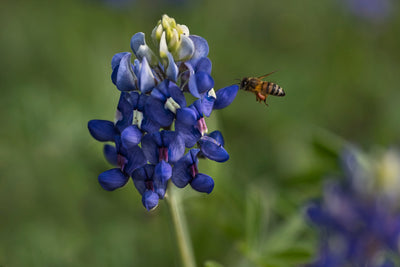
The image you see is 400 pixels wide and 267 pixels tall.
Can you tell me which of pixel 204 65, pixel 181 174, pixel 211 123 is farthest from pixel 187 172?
pixel 211 123

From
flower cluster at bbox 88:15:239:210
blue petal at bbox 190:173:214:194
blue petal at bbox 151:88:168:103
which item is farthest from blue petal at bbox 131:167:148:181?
blue petal at bbox 151:88:168:103

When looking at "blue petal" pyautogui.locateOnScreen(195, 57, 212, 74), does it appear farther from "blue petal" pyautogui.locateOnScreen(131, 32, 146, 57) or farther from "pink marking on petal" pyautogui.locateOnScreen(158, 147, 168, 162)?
"pink marking on petal" pyautogui.locateOnScreen(158, 147, 168, 162)

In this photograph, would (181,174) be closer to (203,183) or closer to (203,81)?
(203,183)

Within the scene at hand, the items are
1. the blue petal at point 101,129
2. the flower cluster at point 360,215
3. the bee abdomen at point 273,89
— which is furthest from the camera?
the flower cluster at point 360,215

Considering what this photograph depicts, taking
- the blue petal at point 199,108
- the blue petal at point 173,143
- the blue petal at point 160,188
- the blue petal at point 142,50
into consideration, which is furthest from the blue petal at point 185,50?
the blue petal at point 160,188

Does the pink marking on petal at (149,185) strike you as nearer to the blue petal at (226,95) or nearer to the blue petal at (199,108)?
the blue petal at (199,108)

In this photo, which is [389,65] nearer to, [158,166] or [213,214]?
[213,214]

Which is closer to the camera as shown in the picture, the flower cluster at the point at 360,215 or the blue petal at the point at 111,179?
the blue petal at the point at 111,179
